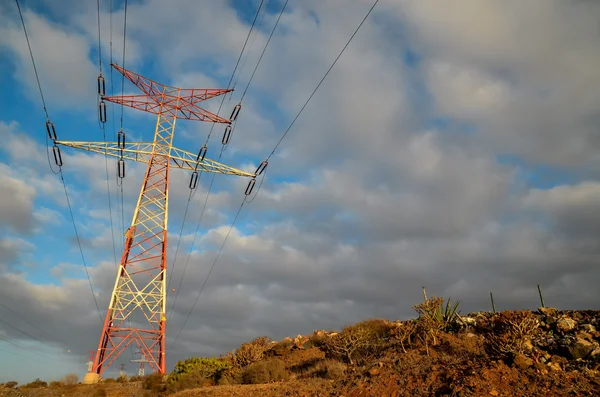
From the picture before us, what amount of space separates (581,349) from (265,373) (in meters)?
16.0

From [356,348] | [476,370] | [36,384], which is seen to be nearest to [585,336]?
[476,370]

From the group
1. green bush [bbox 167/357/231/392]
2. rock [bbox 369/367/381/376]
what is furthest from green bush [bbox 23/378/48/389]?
rock [bbox 369/367/381/376]

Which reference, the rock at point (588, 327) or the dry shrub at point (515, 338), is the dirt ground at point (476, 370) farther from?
the dry shrub at point (515, 338)

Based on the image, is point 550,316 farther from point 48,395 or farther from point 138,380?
point 48,395

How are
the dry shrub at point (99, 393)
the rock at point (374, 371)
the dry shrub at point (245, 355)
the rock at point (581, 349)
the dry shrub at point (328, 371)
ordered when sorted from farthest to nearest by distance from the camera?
the dry shrub at point (245, 355) → the dry shrub at point (99, 393) → the dry shrub at point (328, 371) → the rock at point (374, 371) → the rock at point (581, 349)

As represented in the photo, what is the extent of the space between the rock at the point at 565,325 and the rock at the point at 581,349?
116 inches

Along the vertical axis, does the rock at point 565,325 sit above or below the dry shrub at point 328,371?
above

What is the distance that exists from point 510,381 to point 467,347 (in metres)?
7.06

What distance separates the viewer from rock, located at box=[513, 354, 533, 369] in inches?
572

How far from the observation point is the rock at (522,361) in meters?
14.5

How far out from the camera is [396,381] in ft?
52.0

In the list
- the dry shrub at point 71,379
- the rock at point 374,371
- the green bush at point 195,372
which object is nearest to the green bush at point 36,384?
the dry shrub at point 71,379

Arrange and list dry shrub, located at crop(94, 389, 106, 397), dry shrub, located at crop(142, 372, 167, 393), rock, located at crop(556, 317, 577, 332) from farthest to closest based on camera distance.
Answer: dry shrub, located at crop(142, 372, 167, 393) < dry shrub, located at crop(94, 389, 106, 397) < rock, located at crop(556, 317, 577, 332)

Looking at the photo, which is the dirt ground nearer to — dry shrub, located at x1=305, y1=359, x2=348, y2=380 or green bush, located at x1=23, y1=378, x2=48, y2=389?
dry shrub, located at x1=305, y1=359, x2=348, y2=380
